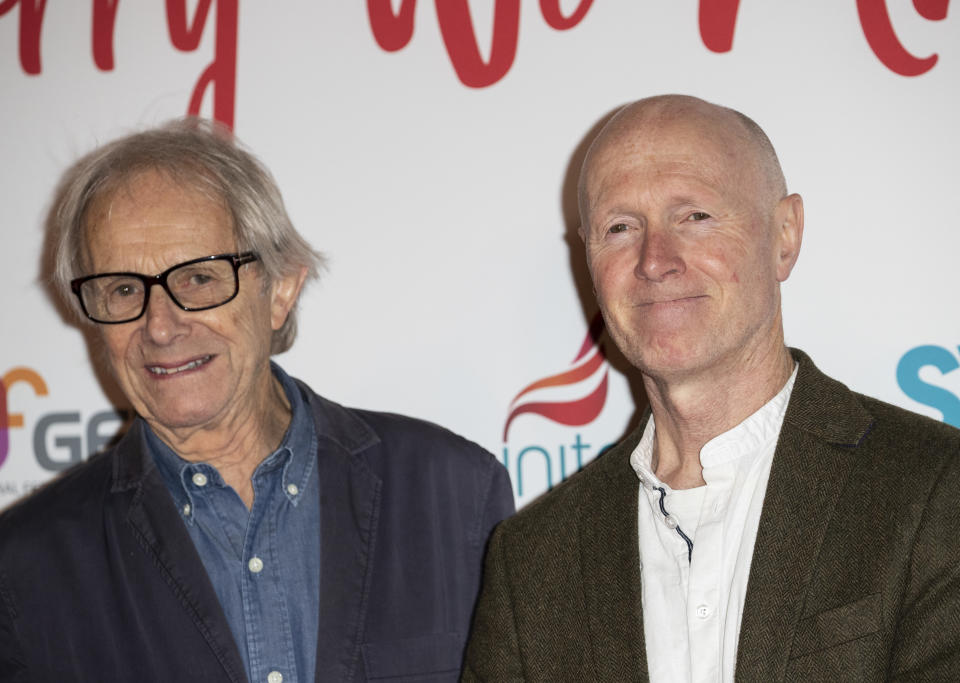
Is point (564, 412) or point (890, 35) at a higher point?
point (890, 35)

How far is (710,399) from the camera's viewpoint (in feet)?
6.94

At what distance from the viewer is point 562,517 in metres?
2.29

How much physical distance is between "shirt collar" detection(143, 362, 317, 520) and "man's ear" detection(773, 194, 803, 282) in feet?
3.90

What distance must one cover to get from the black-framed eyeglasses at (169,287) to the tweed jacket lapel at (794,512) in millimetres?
1270

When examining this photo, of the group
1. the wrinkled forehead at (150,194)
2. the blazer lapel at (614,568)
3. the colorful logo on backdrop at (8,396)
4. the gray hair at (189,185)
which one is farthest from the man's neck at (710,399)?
the colorful logo on backdrop at (8,396)

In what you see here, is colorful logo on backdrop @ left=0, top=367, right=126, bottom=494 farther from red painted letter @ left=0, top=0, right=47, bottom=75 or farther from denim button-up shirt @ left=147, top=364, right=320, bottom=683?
red painted letter @ left=0, top=0, right=47, bottom=75

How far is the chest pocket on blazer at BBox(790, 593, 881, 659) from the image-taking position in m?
1.77

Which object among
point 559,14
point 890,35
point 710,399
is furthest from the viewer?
point 559,14

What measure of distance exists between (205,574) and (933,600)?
1505 mm

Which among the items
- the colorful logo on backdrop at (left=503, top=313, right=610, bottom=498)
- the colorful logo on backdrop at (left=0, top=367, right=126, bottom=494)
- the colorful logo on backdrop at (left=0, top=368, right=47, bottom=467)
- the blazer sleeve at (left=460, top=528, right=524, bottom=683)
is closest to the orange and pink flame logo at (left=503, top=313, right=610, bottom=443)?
the colorful logo on backdrop at (left=503, top=313, right=610, bottom=498)

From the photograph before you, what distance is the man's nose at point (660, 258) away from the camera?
2051mm

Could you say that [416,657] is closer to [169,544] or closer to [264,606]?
[264,606]

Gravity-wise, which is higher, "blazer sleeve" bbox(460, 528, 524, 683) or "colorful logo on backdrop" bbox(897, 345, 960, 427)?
"colorful logo on backdrop" bbox(897, 345, 960, 427)

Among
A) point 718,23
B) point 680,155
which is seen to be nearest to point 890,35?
point 718,23
